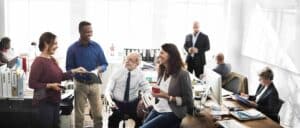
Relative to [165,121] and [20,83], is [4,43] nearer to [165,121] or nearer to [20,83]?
[20,83]

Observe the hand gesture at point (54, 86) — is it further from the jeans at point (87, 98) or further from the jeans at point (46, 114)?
the jeans at point (87, 98)

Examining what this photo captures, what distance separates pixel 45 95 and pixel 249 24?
4504 millimetres

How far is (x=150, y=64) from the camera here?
6570 millimetres

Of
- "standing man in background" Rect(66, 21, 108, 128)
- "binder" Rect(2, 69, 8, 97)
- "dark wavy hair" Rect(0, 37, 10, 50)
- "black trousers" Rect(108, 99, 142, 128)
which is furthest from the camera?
"dark wavy hair" Rect(0, 37, 10, 50)

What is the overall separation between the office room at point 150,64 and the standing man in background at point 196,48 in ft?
0.06

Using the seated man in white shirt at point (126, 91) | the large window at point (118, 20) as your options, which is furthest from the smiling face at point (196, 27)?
the seated man in white shirt at point (126, 91)

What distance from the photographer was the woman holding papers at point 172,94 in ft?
12.0

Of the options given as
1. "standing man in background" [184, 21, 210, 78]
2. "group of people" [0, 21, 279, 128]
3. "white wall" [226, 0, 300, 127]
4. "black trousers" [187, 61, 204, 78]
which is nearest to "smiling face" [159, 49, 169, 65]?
"group of people" [0, 21, 279, 128]

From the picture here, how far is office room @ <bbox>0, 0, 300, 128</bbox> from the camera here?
3865mm

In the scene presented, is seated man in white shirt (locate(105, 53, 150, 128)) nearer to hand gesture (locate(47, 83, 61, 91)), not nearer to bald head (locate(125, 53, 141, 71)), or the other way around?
bald head (locate(125, 53, 141, 71))

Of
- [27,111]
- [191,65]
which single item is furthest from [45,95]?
[191,65]

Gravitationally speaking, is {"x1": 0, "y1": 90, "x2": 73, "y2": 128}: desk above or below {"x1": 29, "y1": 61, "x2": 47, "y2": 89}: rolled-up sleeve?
below

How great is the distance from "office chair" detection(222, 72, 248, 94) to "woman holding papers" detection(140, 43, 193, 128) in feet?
5.17

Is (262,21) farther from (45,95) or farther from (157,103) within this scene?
(45,95)
